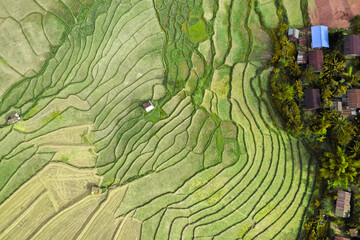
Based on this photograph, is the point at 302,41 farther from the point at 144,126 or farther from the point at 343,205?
the point at 144,126

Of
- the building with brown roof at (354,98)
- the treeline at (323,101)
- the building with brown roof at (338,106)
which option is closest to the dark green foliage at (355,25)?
the treeline at (323,101)

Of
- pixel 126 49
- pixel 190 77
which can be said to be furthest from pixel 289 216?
pixel 126 49

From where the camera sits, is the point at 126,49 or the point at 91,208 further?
the point at 126,49

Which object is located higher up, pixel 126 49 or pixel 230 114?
pixel 126 49

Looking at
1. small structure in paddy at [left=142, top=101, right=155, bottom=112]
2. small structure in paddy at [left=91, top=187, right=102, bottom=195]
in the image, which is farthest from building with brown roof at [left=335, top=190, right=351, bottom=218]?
small structure in paddy at [left=91, top=187, right=102, bottom=195]

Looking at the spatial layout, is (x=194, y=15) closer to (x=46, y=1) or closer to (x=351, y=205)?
(x=46, y=1)

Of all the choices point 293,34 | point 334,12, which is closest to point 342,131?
point 293,34

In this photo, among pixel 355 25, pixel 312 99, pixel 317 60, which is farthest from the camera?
pixel 355 25
